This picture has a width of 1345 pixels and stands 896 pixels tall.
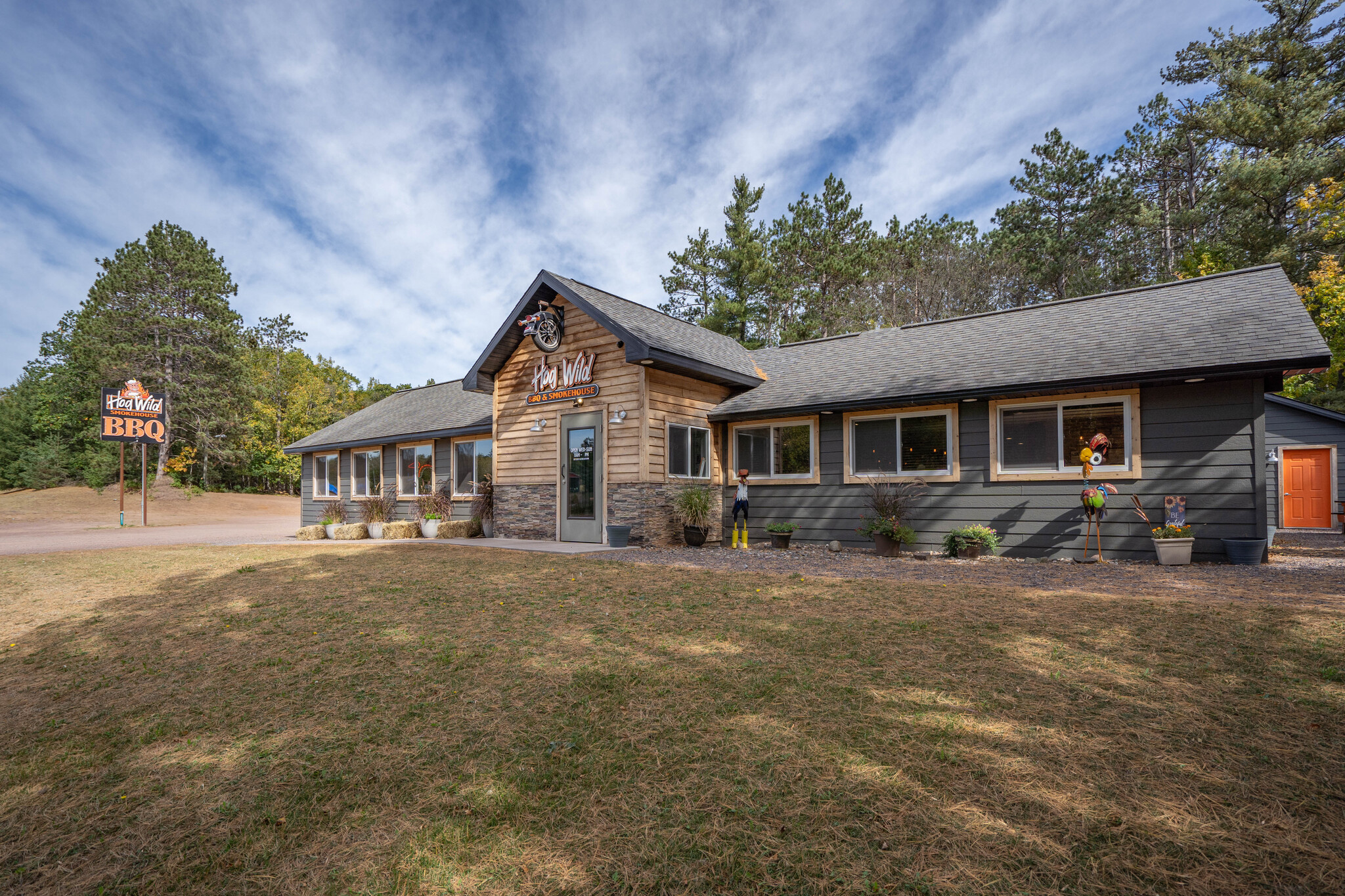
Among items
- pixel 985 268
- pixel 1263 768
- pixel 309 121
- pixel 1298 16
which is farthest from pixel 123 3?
pixel 1298 16

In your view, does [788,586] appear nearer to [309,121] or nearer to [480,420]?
[480,420]

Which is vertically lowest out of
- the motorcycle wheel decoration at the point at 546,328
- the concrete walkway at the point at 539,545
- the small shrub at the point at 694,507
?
the concrete walkway at the point at 539,545

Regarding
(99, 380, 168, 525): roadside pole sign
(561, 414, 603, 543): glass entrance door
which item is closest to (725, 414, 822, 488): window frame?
(561, 414, 603, 543): glass entrance door

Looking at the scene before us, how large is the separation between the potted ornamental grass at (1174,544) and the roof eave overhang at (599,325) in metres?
8.09

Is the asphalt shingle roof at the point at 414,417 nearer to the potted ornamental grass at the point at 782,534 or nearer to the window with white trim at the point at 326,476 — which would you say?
the window with white trim at the point at 326,476

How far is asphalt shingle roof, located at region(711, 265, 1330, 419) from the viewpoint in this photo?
8414mm

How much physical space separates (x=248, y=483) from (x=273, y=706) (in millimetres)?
43175

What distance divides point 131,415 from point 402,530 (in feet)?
43.4

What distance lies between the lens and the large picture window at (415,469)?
1703 centimetres

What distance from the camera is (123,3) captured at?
11242 mm

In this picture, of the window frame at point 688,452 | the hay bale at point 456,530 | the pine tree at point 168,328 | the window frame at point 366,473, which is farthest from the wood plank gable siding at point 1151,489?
the pine tree at point 168,328

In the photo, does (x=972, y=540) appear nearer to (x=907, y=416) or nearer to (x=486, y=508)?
(x=907, y=416)

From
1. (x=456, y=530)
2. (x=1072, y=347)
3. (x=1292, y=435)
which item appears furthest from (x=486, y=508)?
(x=1292, y=435)

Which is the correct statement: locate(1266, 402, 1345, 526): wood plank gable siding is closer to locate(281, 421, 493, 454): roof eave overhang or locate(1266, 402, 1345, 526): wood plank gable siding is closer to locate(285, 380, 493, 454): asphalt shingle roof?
locate(281, 421, 493, 454): roof eave overhang
